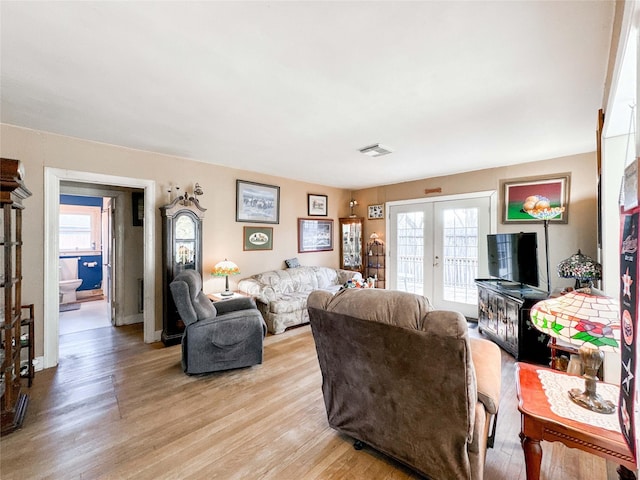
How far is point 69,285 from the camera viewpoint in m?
5.75

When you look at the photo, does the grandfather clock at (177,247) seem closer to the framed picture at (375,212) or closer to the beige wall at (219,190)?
the beige wall at (219,190)

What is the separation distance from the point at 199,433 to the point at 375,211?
4.93 m

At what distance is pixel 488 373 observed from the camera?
5.25 ft

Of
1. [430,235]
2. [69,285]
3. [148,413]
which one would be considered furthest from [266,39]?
[69,285]

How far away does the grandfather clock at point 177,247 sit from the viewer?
140 inches

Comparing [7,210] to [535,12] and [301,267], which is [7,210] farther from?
[301,267]

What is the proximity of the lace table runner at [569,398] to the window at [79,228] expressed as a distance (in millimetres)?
8756

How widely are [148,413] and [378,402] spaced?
1839 mm

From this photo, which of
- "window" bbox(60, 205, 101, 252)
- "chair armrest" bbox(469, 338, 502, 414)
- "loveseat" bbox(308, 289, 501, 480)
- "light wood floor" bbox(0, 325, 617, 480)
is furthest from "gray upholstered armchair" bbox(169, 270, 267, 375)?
"window" bbox(60, 205, 101, 252)

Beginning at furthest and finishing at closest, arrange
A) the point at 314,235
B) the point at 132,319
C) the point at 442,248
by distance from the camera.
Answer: the point at 314,235
the point at 442,248
the point at 132,319

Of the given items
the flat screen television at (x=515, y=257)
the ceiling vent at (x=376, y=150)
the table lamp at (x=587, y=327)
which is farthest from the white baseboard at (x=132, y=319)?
the flat screen television at (x=515, y=257)

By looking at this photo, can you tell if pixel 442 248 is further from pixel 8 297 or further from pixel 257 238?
pixel 8 297

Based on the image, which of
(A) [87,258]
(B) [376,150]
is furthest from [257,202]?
(A) [87,258]

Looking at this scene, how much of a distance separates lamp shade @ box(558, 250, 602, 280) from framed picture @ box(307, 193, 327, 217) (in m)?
4.08
